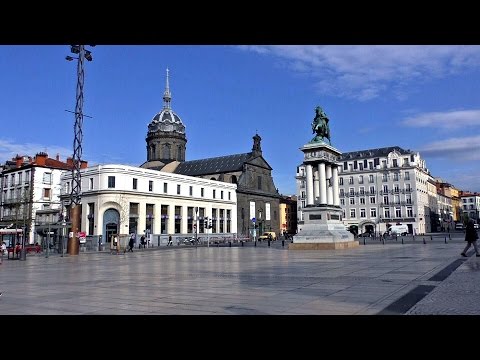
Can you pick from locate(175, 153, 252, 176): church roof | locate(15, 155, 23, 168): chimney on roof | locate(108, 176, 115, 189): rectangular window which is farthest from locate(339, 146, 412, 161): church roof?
locate(15, 155, 23, 168): chimney on roof

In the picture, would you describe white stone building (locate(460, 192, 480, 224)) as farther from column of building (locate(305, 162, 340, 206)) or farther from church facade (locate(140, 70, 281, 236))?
column of building (locate(305, 162, 340, 206))

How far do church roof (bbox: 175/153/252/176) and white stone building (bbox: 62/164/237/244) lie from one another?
39.5 ft

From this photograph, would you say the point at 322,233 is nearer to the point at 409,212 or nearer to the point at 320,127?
the point at 320,127

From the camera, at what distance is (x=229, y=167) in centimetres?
9800

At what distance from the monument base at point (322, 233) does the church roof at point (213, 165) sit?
56.3 meters

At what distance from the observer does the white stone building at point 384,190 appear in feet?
295

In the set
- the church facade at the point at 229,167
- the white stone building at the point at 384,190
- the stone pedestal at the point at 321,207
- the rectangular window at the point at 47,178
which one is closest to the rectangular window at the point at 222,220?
the church facade at the point at 229,167

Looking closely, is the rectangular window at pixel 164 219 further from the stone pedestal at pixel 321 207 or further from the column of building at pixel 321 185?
the column of building at pixel 321 185

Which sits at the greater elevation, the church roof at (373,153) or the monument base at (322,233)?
the church roof at (373,153)

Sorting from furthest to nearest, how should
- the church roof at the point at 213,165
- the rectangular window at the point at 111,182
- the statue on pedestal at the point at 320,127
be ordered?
the church roof at the point at 213,165
the rectangular window at the point at 111,182
the statue on pedestal at the point at 320,127

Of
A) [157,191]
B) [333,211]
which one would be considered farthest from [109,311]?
[157,191]

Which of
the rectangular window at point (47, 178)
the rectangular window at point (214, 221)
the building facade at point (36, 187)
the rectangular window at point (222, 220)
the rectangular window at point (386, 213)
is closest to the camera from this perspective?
the building facade at point (36, 187)

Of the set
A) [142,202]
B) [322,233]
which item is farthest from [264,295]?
[142,202]
